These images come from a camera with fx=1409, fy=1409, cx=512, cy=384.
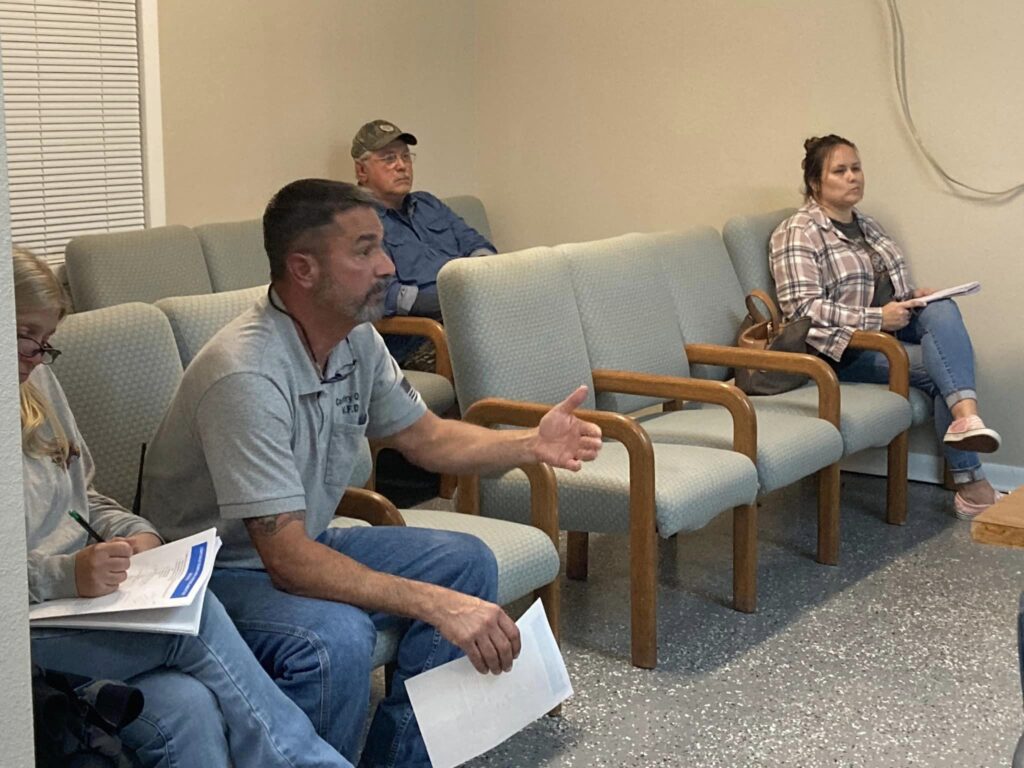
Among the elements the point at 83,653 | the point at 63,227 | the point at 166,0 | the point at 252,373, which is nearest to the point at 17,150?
the point at 63,227

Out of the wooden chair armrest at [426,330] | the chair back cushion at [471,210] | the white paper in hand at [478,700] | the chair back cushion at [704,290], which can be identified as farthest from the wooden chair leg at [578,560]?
the chair back cushion at [471,210]

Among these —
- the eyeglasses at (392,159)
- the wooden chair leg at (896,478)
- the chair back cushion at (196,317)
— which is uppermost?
the eyeglasses at (392,159)

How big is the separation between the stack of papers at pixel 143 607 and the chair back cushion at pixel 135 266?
78.4 inches

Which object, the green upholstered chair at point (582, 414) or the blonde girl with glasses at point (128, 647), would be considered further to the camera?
the green upholstered chair at point (582, 414)

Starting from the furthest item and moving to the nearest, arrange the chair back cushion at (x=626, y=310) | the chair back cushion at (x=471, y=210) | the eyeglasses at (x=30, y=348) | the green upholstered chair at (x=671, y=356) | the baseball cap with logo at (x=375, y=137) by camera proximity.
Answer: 1. the chair back cushion at (x=471, y=210)
2. the baseball cap with logo at (x=375, y=137)
3. the chair back cushion at (x=626, y=310)
4. the green upholstered chair at (x=671, y=356)
5. the eyeglasses at (x=30, y=348)

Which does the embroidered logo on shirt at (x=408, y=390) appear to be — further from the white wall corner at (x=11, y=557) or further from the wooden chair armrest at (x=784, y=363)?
the wooden chair armrest at (x=784, y=363)

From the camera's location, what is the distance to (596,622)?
3.50 meters

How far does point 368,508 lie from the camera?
9.32 feet

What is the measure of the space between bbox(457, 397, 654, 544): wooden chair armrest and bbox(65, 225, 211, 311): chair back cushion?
4.05ft

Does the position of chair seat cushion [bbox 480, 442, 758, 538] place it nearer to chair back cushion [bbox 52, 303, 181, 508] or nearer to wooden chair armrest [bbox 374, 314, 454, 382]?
chair back cushion [bbox 52, 303, 181, 508]

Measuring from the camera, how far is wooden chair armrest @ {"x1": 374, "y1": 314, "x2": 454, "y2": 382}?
4.32m

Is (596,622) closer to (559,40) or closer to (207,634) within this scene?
(207,634)

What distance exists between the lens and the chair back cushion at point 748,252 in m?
4.52

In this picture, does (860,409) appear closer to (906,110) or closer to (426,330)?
(906,110)
